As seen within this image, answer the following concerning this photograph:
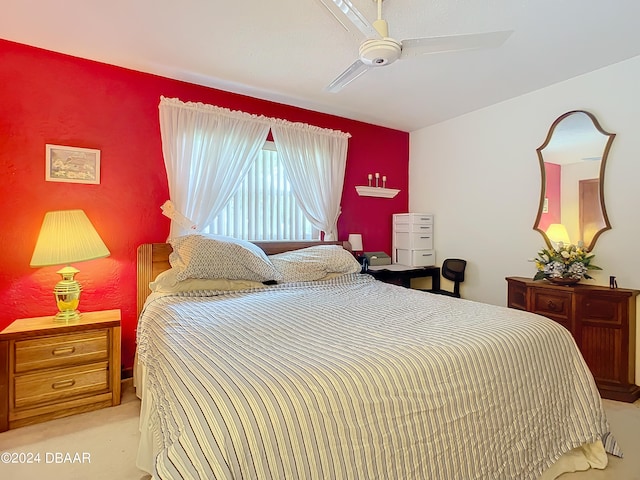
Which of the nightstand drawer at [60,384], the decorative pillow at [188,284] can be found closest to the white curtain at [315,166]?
the decorative pillow at [188,284]

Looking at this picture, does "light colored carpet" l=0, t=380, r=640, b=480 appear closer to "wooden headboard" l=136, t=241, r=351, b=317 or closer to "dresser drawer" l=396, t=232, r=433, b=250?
"wooden headboard" l=136, t=241, r=351, b=317

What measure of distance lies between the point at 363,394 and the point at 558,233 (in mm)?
2845

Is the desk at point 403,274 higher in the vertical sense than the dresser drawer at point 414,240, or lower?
lower

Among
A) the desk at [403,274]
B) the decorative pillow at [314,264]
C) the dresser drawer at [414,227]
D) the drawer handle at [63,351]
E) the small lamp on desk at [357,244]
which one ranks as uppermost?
the dresser drawer at [414,227]

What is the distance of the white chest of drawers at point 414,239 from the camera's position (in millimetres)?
4031

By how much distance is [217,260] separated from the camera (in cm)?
245

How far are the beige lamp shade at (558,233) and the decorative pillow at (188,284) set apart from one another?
2709 millimetres

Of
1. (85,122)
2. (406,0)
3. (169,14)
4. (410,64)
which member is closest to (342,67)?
(410,64)

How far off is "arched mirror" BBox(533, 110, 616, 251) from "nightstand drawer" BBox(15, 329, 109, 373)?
12.1 ft

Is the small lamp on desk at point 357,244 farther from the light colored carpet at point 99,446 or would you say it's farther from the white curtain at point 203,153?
the light colored carpet at point 99,446

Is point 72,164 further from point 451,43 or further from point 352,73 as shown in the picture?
point 451,43

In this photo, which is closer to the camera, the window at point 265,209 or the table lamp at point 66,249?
the table lamp at point 66,249

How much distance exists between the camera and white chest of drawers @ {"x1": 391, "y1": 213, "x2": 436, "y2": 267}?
159 inches

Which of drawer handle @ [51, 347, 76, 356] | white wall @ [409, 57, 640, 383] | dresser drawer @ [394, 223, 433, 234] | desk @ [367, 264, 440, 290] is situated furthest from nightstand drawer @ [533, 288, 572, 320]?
drawer handle @ [51, 347, 76, 356]
